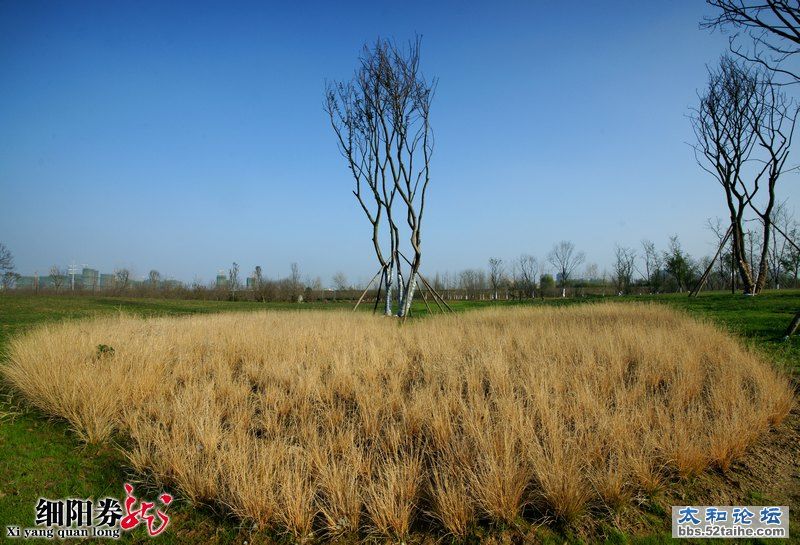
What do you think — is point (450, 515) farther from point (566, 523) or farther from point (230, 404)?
point (230, 404)

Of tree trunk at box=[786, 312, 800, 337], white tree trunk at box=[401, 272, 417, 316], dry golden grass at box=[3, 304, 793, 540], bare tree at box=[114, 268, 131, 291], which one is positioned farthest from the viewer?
bare tree at box=[114, 268, 131, 291]

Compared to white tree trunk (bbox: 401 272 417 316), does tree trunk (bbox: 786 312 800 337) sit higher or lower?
lower

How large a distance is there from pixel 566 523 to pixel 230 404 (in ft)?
12.5

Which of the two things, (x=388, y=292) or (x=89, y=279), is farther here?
(x=89, y=279)

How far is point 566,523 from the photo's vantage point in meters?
2.69

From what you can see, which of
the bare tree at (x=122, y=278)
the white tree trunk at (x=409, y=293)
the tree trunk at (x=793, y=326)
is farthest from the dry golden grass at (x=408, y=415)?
the bare tree at (x=122, y=278)

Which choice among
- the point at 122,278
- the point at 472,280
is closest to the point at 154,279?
the point at 122,278

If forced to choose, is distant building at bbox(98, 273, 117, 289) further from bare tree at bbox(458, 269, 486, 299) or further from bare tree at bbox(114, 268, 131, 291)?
bare tree at bbox(458, 269, 486, 299)

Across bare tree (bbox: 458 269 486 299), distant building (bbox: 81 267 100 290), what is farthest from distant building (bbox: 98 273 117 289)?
bare tree (bbox: 458 269 486 299)

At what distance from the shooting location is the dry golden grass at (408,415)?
2.83 m

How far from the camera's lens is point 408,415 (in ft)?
13.4

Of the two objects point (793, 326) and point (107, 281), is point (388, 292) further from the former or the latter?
point (107, 281)

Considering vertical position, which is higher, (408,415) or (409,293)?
(409,293)

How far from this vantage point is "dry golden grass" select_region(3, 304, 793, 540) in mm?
2830
